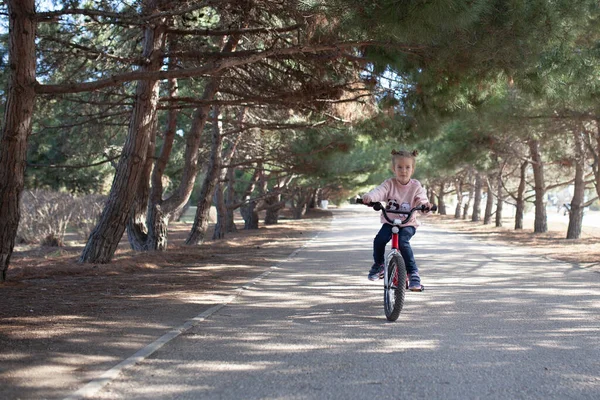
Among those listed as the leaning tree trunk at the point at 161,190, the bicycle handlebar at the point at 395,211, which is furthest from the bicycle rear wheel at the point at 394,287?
the leaning tree trunk at the point at 161,190

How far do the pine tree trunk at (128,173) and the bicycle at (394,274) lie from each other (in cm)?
602

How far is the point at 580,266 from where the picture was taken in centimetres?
1283

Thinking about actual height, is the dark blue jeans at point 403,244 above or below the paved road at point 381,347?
above

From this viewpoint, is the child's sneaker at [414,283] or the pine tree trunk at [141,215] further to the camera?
the pine tree trunk at [141,215]

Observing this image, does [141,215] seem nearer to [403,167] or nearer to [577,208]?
[403,167]

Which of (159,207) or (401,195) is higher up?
(401,195)

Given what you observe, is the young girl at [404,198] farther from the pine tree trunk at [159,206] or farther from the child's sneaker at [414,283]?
the pine tree trunk at [159,206]

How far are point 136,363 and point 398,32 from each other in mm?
5130

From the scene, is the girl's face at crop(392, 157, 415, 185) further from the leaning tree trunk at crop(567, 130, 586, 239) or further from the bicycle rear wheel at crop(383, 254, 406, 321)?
the leaning tree trunk at crop(567, 130, 586, 239)

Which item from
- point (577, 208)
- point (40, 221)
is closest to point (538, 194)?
point (577, 208)

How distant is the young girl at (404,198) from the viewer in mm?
6918

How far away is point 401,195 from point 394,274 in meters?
0.97

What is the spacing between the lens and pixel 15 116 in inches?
327

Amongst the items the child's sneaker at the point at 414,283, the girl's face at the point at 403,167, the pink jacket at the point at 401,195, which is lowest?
the child's sneaker at the point at 414,283
